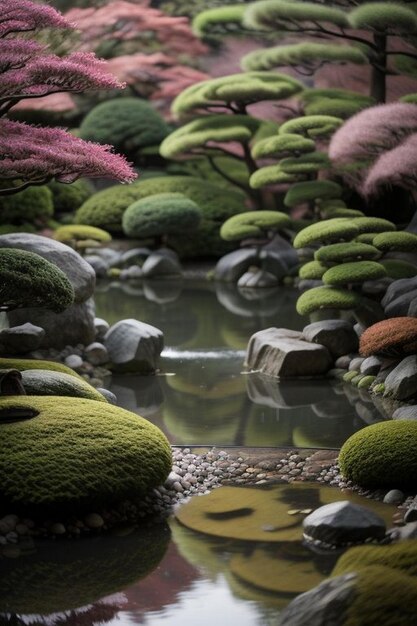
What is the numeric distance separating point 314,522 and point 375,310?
522 centimetres

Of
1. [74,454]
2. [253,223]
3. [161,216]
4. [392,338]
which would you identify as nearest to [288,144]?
[253,223]

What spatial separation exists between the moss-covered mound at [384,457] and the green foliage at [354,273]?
4007 mm

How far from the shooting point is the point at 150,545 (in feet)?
17.3

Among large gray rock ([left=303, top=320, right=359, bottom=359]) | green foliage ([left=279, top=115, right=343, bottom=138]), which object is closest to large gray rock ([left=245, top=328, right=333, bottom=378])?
large gray rock ([left=303, top=320, right=359, bottom=359])

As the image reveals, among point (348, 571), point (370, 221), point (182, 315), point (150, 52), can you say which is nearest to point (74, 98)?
point (150, 52)

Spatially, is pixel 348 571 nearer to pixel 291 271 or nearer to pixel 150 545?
pixel 150 545

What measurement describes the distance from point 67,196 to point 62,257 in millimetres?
10699

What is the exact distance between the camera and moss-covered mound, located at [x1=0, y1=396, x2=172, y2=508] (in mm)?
5312

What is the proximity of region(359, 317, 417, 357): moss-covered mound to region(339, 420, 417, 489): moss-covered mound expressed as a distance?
7.75 ft

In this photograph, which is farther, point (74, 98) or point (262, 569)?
point (74, 98)

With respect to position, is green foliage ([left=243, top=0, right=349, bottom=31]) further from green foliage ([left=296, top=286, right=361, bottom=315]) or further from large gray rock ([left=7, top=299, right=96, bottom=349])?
large gray rock ([left=7, top=299, right=96, bottom=349])

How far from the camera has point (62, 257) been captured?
922cm

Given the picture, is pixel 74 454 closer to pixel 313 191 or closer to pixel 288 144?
pixel 288 144

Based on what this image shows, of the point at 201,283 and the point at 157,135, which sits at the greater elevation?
the point at 157,135
